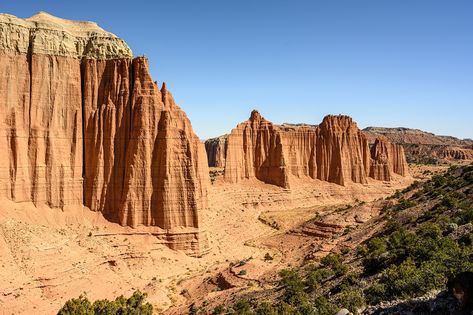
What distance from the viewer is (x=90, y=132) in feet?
138

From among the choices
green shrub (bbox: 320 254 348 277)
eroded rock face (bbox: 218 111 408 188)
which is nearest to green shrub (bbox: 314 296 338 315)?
green shrub (bbox: 320 254 348 277)

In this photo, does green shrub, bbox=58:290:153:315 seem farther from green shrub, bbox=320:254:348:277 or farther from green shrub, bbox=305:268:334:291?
green shrub, bbox=320:254:348:277

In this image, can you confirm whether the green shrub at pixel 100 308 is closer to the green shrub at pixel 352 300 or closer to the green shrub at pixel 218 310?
the green shrub at pixel 218 310

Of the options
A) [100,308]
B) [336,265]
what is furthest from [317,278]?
[100,308]

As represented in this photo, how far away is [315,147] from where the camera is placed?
89000 mm

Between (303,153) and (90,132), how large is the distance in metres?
53.8

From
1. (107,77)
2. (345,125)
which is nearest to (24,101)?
(107,77)

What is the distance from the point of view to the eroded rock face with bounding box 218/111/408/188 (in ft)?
255

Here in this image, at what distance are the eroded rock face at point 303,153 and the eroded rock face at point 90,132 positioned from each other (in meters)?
31.0

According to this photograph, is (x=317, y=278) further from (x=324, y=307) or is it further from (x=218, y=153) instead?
(x=218, y=153)

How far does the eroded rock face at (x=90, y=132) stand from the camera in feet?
124

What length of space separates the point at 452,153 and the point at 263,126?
129503 millimetres

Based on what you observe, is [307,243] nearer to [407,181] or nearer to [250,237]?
[250,237]

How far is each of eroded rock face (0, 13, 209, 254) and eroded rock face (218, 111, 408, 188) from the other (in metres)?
31.0
